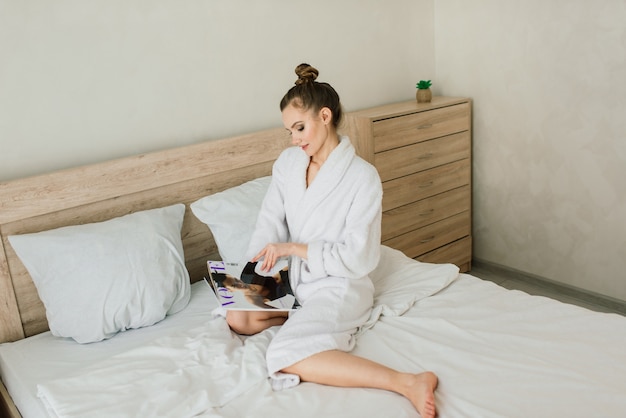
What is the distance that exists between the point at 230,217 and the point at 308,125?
22.4 inches

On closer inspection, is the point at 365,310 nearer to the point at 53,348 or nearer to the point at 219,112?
the point at 53,348

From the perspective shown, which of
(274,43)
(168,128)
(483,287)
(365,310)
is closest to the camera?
(365,310)

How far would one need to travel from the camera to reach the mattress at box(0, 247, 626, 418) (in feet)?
4.73

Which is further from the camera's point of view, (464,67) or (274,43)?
(464,67)

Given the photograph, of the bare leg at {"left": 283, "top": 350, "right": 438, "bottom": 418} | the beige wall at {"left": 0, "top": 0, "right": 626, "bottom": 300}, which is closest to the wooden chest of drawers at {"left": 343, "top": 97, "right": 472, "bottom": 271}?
the beige wall at {"left": 0, "top": 0, "right": 626, "bottom": 300}

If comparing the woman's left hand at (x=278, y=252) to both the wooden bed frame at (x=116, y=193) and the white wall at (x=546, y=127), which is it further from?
the white wall at (x=546, y=127)

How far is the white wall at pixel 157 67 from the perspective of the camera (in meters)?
2.13

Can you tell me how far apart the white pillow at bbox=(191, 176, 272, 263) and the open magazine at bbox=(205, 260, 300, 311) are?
34cm

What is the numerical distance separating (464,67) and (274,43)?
1139 millimetres

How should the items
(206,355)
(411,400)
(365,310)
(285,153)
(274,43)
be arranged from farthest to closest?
(274,43) < (285,153) < (365,310) < (206,355) < (411,400)

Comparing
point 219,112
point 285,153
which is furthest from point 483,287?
point 219,112

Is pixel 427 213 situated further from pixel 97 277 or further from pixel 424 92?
pixel 97 277

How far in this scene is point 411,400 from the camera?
1.46 m

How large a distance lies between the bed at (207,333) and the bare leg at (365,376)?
29mm
